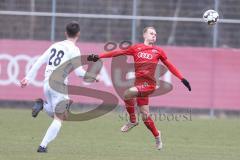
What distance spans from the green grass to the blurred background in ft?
3.42

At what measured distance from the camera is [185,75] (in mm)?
21422

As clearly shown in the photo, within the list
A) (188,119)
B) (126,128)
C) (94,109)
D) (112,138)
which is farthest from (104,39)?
(126,128)

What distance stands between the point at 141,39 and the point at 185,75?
223 centimetres

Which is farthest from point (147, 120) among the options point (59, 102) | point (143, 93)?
point (59, 102)

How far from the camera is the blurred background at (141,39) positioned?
69.9 feet

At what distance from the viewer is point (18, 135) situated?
1517cm

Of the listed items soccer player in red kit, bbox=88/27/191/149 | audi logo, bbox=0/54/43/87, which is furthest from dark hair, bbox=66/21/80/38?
audi logo, bbox=0/54/43/87

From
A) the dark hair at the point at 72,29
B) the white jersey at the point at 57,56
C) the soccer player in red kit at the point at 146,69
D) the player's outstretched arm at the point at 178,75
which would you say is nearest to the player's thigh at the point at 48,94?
the white jersey at the point at 57,56

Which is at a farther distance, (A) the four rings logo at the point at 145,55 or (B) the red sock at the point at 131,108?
(B) the red sock at the point at 131,108

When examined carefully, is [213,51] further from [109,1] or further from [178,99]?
Result: [109,1]

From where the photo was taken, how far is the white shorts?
39.1 feet

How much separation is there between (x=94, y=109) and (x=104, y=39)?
269cm

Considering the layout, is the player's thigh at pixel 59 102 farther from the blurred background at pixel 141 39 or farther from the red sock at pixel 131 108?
the blurred background at pixel 141 39

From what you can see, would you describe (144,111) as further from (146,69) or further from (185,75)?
(185,75)
